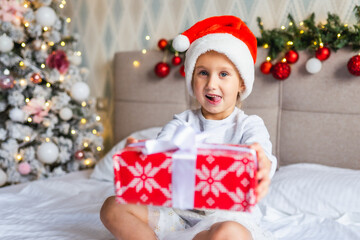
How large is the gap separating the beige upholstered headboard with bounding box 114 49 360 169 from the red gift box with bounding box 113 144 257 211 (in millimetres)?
1056

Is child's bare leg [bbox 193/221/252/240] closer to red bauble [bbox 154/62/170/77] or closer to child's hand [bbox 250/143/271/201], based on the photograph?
child's hand [bbox 250/143/271/201]

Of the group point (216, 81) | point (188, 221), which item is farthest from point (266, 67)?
point (188, 221)

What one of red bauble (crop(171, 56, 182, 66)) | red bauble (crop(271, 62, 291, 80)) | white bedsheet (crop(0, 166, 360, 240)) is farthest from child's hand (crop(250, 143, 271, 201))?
red bauble (crop(171, 56, 182, 66))

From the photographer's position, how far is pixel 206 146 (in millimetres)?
865

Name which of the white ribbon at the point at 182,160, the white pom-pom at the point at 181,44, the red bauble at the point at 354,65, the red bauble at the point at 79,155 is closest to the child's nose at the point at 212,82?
the white pom-pom at the point at 181,44

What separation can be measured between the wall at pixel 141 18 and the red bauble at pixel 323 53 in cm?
23

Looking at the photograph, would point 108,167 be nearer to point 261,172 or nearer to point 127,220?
point 127,220

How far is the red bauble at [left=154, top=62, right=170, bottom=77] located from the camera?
204 cm

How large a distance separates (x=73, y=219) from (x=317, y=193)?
99cm

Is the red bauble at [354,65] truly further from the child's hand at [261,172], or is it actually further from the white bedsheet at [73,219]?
the child's hand at [261,172]

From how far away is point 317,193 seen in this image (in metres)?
1.43

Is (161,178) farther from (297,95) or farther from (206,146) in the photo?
(297,95)

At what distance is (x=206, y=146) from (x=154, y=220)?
363 mm

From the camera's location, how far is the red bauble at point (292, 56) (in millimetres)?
1741
